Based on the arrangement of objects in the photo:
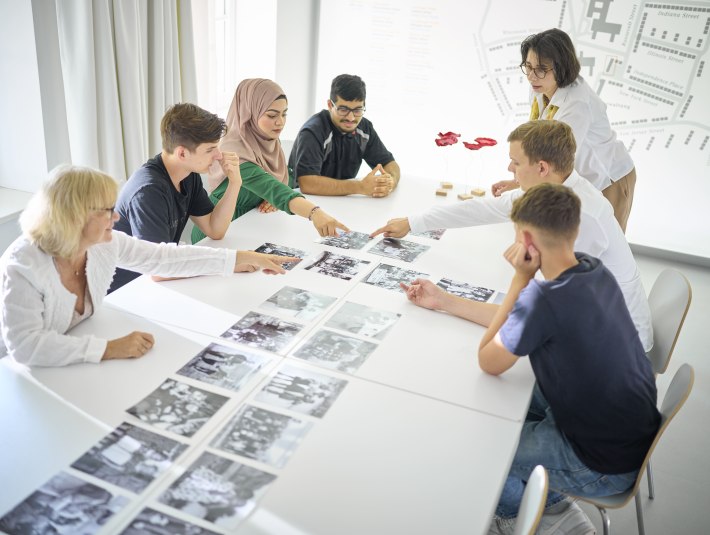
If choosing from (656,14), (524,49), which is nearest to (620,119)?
(656,14)

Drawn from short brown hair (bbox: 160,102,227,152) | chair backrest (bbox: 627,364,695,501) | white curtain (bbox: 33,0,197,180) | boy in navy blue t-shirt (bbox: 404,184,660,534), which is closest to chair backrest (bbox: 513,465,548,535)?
boy in navy blue t-shirt (bbox: 404,184,660,534)

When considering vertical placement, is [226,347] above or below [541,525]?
above

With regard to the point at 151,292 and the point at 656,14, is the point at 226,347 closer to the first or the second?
the point at 151,292

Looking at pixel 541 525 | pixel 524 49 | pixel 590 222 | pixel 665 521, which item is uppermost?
pixel 524 49

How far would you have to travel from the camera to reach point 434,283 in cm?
230

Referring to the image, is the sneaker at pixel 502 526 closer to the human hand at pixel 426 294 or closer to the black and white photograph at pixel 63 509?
the human hand at pixel 426 294

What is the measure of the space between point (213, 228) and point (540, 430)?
4.71 ft

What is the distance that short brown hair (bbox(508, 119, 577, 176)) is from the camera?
2266 mm

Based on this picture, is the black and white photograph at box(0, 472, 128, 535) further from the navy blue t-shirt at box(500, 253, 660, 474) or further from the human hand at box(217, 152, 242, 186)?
the human hand at box(217, 152, 242, 186)

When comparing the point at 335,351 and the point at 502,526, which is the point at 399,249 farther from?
the point at 502,526

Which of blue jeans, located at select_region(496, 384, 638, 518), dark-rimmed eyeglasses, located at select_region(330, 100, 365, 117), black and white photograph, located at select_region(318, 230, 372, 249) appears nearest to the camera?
blue jeans, located at select_region(496, 384, 638, 518)

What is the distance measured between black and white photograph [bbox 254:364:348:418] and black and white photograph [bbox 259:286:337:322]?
30 cm

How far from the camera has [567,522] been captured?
1894mm

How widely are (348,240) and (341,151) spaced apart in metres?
1.03
